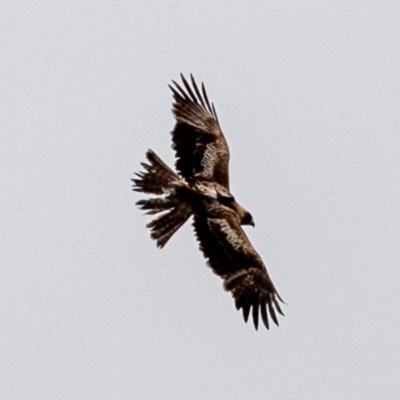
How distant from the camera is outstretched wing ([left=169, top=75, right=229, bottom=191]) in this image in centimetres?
2256

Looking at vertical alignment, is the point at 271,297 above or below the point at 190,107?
below

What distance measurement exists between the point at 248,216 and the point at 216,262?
106cm

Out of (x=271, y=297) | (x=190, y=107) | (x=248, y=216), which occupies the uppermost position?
(x=190, y=107)

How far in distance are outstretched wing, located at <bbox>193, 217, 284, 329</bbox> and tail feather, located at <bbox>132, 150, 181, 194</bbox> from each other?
77 cm

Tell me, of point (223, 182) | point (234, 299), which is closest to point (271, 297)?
point (234, 299)

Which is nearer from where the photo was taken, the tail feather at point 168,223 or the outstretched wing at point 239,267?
the outstretched wing at point 239,267

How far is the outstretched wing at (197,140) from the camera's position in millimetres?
22562

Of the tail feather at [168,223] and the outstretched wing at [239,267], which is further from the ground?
the tail feather at [168,223]

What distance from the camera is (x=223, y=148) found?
23.0 meters

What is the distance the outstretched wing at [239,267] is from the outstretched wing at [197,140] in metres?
0.83

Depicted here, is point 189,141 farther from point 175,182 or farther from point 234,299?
point 234,299

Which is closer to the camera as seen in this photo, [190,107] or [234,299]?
[234,299]

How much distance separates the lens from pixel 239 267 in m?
21.8

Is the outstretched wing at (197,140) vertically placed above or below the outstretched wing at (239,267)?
above
